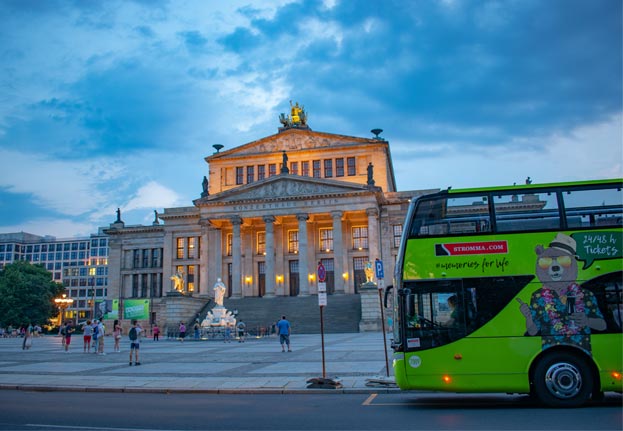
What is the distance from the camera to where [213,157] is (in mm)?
69250

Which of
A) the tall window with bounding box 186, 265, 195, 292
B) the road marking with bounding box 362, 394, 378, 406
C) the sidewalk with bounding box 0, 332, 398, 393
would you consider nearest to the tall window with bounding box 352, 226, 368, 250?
the tall window with bounding box 186, 265, 195, 292

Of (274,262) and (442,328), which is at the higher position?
(274,262)

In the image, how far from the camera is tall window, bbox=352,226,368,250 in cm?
6216

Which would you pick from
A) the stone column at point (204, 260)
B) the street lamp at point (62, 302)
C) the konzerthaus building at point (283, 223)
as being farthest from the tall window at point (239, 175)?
the street lamp at point (62, 302)

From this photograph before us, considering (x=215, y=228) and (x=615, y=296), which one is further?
(x=215, y=228)

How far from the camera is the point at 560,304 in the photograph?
464 inches

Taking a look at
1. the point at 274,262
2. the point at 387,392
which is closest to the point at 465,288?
the point at 387,392

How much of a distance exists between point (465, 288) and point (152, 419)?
270 inches

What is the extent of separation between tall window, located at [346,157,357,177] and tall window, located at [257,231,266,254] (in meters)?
12.1

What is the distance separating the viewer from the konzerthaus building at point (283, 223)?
58.3m

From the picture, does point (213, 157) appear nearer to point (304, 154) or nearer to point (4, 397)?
point (304, 154)

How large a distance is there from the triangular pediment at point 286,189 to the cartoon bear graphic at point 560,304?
149 feet

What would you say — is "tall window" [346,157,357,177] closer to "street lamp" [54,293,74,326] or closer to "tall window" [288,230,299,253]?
"tall window" [288,230,299,253]

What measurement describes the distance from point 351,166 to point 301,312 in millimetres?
20091
